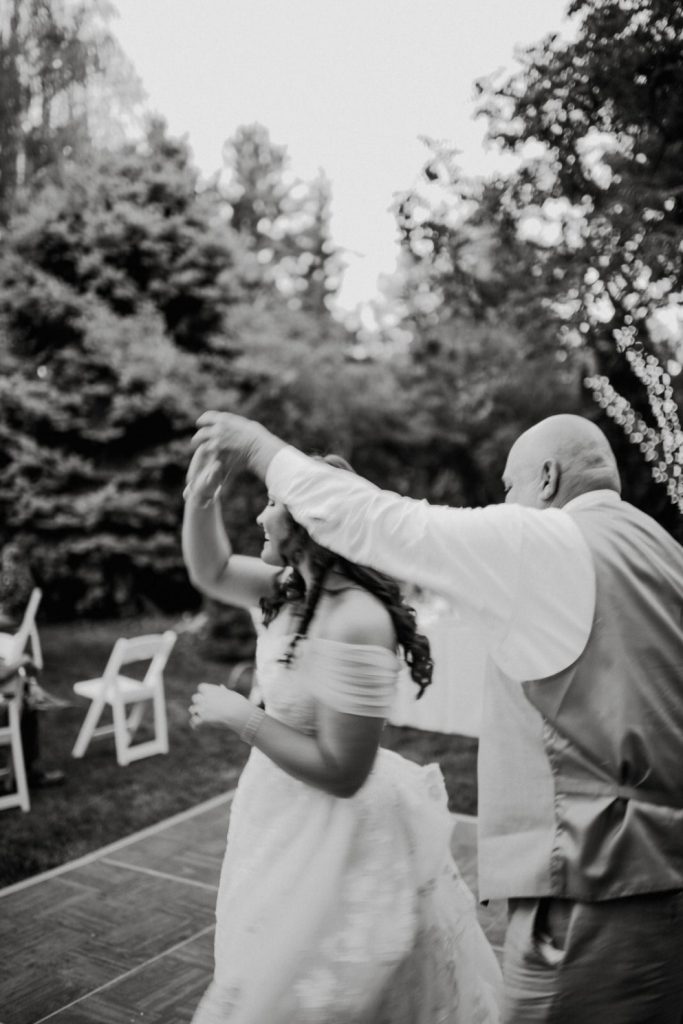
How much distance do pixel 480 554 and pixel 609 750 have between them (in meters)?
0.40

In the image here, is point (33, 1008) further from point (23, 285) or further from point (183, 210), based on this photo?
point (183, 210)

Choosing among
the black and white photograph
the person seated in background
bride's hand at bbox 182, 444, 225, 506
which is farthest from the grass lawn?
bride's hand at bbox 182, 444, 225, 506

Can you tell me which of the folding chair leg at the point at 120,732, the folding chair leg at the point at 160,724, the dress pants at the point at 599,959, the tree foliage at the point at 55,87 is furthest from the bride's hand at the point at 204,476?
the tree foliage at the point at 55,87

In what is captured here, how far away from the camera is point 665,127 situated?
3627mm

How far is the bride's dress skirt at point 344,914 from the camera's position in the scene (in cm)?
192

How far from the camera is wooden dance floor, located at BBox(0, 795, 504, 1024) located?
333cm

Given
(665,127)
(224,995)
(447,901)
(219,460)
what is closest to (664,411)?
(665,127)

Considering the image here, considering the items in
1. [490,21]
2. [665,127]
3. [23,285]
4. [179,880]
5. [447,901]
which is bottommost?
[179,880]

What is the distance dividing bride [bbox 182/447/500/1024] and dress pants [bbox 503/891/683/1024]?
19.4 inches

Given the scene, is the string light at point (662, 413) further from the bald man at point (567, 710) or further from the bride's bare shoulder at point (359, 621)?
the bald man at point (567, 710)

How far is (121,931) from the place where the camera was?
12.9 feet

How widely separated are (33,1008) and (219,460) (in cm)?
264

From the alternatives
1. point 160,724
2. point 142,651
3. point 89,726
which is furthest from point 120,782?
point 142,651

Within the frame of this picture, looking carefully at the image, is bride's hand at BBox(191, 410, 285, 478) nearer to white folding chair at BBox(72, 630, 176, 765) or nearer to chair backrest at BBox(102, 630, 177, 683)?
chair backrest at BBox(102, 630, 177, 683)
